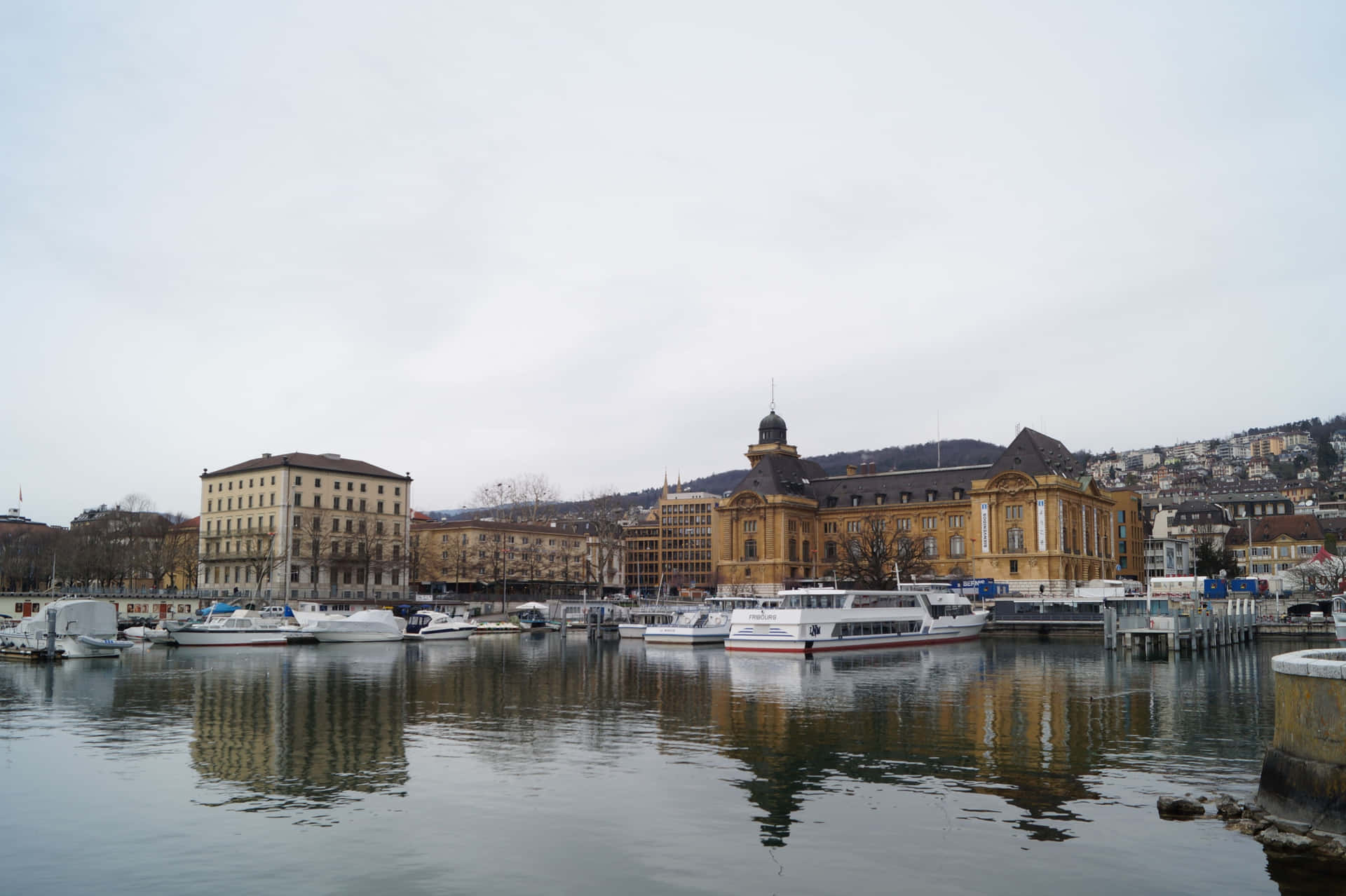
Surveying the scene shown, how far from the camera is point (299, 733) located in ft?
94.2

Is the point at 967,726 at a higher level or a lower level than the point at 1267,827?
lower

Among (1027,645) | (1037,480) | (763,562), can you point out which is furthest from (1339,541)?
(1027,645)

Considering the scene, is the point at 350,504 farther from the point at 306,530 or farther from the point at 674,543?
the point at 674,543

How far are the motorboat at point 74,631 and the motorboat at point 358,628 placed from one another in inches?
562

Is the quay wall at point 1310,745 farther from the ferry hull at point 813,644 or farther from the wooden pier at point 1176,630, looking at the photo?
the wooden pier at point 1176,630

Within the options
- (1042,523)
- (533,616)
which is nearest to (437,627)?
(533,616)

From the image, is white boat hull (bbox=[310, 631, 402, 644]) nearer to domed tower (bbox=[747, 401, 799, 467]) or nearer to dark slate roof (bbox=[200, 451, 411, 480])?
dark slate roof (bbox=[200, 451, 411, 480])

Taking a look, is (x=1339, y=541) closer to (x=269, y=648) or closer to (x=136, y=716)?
(x=269, y=648)

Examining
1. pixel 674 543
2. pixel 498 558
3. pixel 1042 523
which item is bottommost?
pixel 498 558

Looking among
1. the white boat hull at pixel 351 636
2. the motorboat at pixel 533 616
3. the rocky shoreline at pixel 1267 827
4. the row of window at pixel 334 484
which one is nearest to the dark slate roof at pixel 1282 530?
the motorboat at pixel 533 616

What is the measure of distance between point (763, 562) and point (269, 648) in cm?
7388

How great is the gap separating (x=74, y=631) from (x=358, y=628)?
20.9 m

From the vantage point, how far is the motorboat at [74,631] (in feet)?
184

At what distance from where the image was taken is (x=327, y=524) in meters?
115
